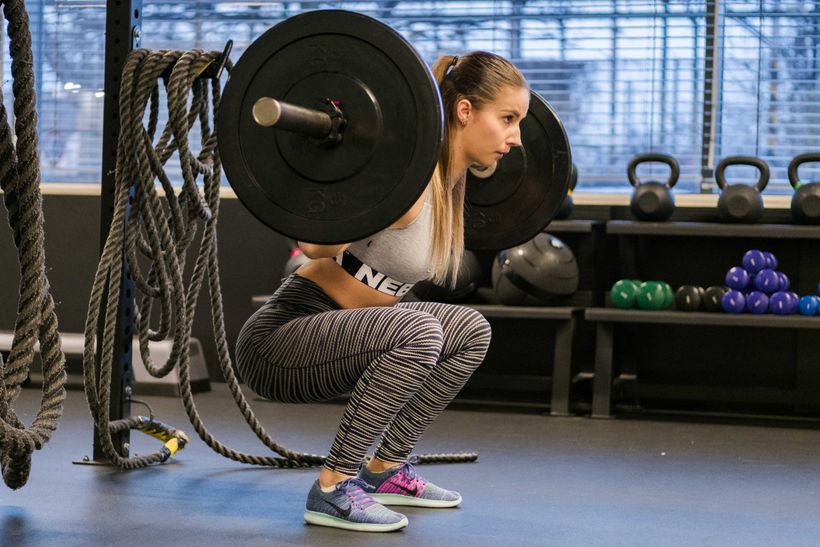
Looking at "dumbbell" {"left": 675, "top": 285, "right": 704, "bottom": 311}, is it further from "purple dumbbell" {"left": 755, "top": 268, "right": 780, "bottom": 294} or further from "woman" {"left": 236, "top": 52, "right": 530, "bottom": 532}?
"woman" {"left": 236, "top": 52, "right": 530, "bottom": 532}

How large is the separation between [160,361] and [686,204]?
2.38m

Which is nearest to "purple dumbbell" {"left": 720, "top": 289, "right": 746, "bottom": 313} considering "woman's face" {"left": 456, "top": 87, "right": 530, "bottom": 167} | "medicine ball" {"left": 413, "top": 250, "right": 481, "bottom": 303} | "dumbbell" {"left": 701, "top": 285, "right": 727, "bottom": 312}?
"dumbbell" {"left": 701, "top": 285, "right": 727, "bottom": 312}

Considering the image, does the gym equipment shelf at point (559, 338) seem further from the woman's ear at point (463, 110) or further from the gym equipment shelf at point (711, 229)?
the woman's ear at point (463, 110)

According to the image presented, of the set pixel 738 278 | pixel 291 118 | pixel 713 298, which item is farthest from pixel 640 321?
pixel 291 118

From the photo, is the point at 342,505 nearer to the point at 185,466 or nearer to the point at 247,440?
the point at 185,466

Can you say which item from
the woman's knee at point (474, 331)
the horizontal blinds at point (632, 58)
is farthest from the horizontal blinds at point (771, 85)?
the woman's knee at point (474, 331)

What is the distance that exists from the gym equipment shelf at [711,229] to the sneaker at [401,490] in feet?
6.65

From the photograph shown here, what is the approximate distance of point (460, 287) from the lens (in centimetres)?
445

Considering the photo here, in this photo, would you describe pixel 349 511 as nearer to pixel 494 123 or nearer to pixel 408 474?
pixel 408 474

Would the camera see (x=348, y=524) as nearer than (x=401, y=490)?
Yes

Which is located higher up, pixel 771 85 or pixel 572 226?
pixel 771 85

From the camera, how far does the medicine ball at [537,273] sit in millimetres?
4297

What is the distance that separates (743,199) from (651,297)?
0.52m

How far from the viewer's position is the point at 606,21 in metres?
4.97
